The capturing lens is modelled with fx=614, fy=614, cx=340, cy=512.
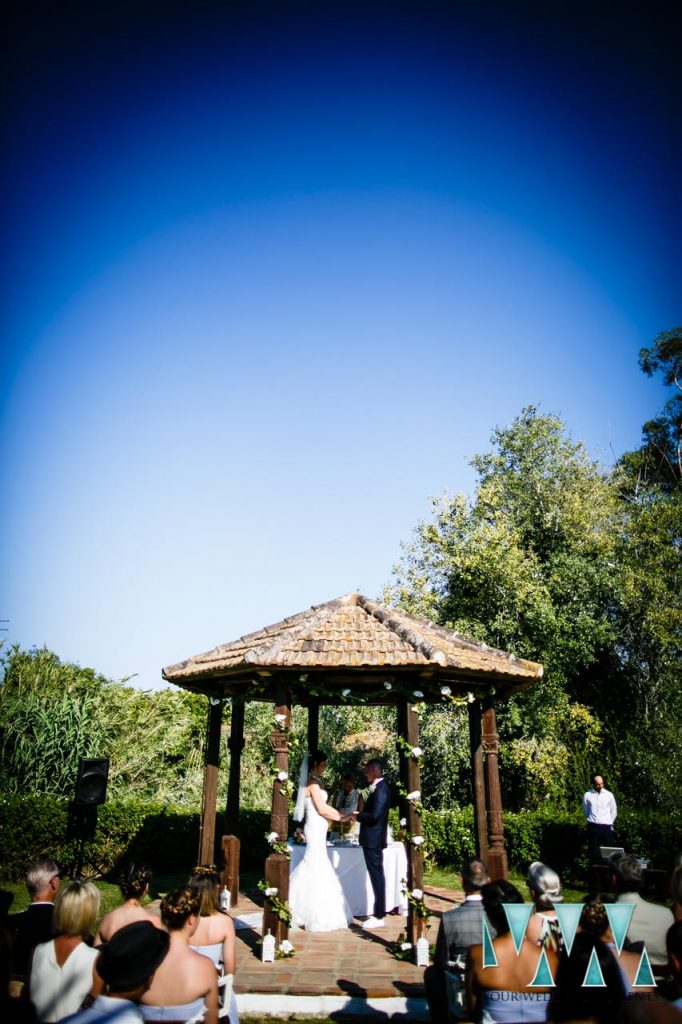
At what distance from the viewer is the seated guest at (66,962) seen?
332 centimetres

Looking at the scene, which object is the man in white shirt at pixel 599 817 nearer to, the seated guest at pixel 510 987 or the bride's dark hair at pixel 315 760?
the bride's dark hair at pixel 315 760

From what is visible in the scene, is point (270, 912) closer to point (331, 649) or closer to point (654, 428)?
point (331, 649)

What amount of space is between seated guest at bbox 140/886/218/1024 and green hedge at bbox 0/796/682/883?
9.21 m

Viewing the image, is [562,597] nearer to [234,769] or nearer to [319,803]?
[234,769]

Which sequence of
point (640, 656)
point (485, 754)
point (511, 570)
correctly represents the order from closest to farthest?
point (485, 754) < point (511, 570) < point (640, 656)

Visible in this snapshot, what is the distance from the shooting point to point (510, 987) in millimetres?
3215

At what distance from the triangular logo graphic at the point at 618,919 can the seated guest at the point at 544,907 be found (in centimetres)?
39

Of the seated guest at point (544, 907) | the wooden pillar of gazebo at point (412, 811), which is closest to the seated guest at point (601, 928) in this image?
the seated guest at point (544, 907)

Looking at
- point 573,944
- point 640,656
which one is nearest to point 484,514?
point 640,656

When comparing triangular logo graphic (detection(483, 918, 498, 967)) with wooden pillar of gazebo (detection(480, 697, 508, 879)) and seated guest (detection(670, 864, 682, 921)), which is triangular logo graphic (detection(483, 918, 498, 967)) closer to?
seated guest (detection(670, 864, 682, 921))

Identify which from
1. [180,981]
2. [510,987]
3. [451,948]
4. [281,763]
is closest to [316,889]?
[281,763]

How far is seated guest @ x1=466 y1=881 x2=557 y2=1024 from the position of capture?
319 centimetres

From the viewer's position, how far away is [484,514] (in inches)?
896

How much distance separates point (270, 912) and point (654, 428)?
3225 cm
